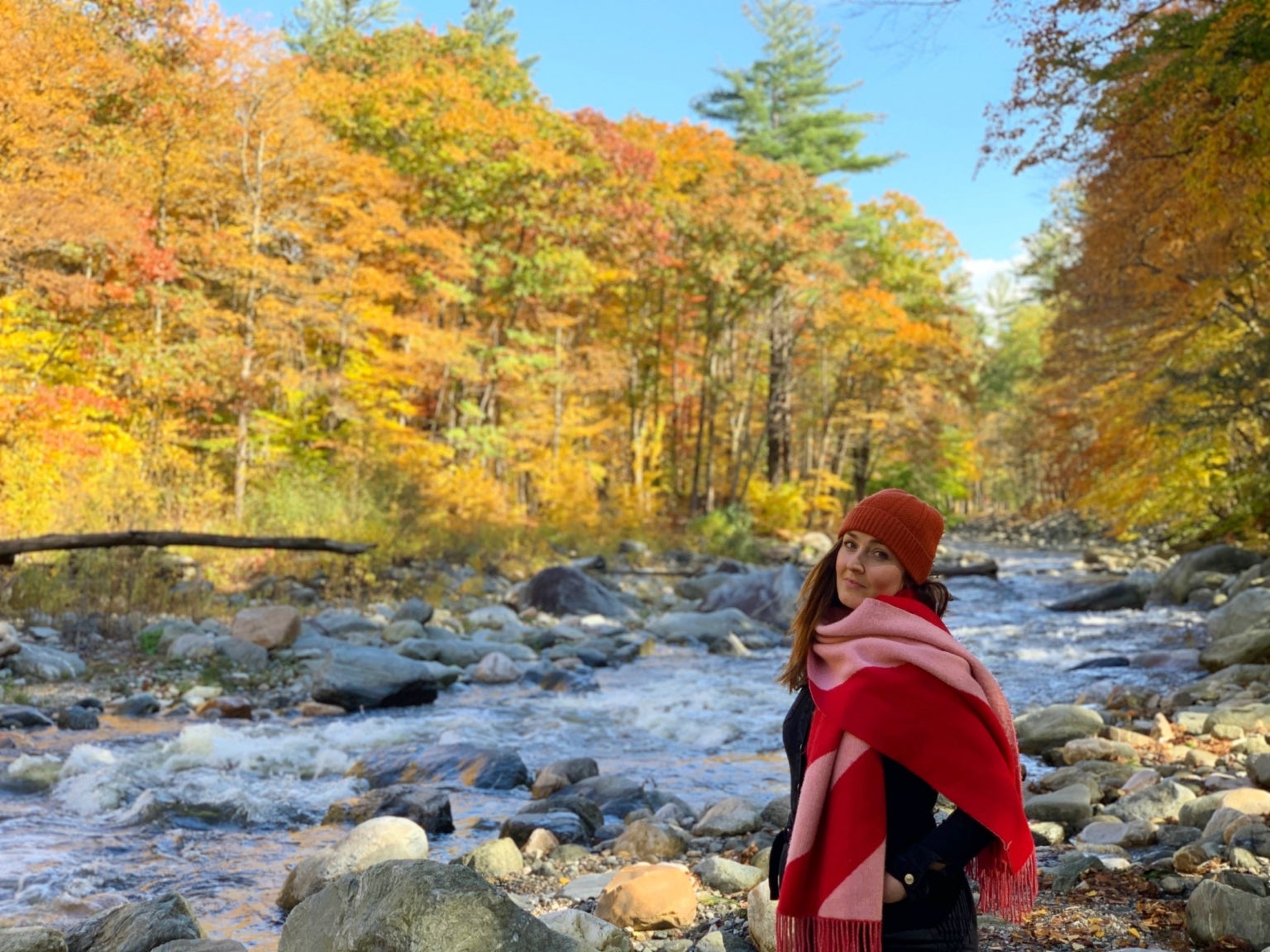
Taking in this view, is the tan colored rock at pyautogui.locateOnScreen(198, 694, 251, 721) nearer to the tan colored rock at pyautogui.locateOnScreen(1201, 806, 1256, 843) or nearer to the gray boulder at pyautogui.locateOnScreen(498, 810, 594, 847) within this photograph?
the gray boulder at pyautogui.locateOnScreen(498, 810, 594, 847)

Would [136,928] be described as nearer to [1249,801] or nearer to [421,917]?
[421,917]

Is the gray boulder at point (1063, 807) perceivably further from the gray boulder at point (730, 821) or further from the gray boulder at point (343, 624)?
the gray boulder at point (343, 624)

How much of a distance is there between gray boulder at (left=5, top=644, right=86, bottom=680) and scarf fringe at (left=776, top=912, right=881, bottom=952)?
7.68m

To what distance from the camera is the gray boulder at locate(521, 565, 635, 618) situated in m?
13.1

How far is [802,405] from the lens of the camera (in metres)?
30.2

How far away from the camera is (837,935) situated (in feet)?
6.02

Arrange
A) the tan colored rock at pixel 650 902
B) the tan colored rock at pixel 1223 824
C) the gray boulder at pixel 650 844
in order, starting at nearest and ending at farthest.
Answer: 1. the tan colored rock at pixel 650 902
2. the tan colored rock at pixel 1223 824
3. the gray boulder at pixel 650 844

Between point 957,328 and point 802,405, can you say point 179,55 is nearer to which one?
point 802,405

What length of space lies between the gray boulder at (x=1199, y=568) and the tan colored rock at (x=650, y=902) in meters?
11.8

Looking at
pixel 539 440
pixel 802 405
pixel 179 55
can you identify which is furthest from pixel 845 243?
pixel 179 55

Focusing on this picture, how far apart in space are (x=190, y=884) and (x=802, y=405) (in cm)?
2689

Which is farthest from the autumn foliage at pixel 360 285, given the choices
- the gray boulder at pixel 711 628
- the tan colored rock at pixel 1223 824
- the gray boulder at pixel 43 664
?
the tan colored rock at pixel 1223 824

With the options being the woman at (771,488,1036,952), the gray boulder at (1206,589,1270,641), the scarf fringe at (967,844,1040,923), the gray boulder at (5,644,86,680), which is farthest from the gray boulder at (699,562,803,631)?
the woman at (771,488,1036,952)

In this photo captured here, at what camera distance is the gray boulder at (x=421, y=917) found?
95.3 inches
